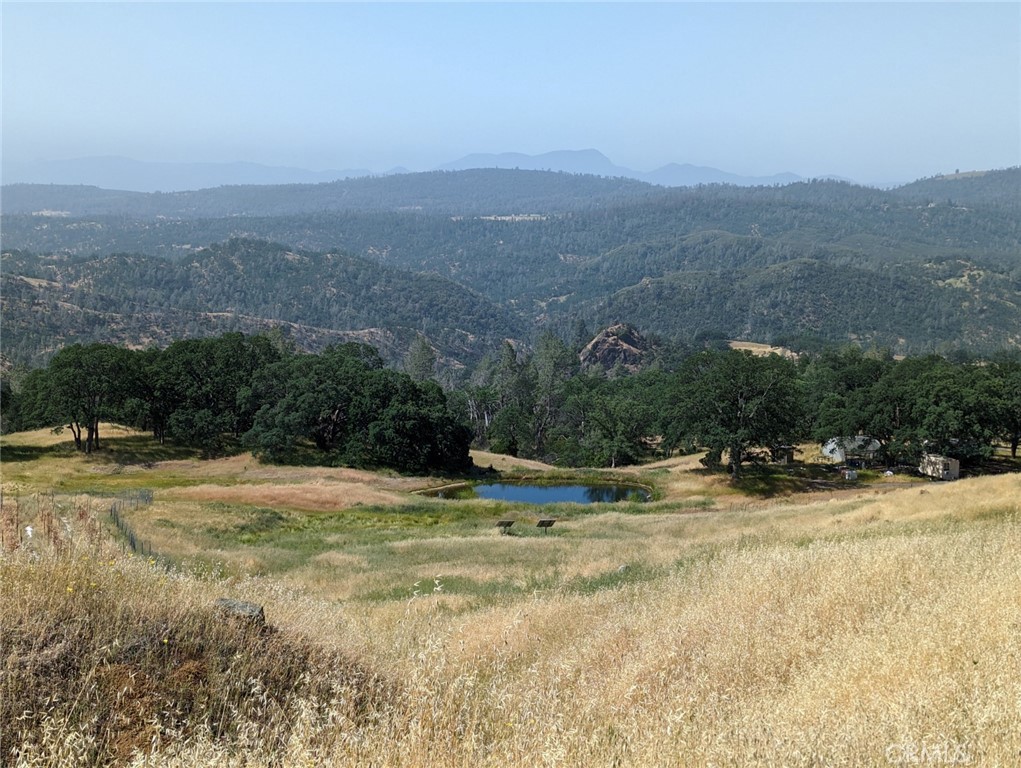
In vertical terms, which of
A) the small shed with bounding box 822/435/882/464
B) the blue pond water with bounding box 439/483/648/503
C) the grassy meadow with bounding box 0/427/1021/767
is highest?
the grassy meadow with bounding box 0/427/1021/767

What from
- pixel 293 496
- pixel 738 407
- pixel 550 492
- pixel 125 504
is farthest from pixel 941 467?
pixel 125 504

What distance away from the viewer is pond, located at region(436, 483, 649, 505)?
2564 inches

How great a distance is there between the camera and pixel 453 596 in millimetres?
17625

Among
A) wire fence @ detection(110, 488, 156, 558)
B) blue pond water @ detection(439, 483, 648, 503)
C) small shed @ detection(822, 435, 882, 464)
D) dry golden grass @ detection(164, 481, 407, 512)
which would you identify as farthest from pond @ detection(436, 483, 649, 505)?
wire fence @ detection(110, 488, 156, 558)

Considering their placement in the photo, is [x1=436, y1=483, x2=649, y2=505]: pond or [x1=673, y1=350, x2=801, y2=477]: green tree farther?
[x1=436, y1=483, x2=649, y2=505]: pond

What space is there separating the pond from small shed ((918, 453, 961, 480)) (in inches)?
954

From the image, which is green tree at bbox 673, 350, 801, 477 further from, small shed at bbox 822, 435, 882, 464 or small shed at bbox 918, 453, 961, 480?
small shed at bbox 918, 453, 961, 480

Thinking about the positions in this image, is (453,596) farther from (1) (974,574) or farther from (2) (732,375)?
(2) (732,375)

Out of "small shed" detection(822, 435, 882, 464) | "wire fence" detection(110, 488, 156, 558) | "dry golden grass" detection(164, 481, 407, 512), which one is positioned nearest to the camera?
"wire fence" detection(110, 488, 156, 558)

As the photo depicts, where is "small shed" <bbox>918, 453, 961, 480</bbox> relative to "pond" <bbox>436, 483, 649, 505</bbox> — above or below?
above

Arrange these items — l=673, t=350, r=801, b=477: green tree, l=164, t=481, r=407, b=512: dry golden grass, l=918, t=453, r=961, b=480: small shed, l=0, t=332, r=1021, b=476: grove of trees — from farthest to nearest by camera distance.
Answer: l=0, t=332, r=1021, b=476: grove of trees < l=673, t=350, r=801, b=477: green tree < l=918, t=453, r=961, b=480: small shed < l=164, t=481, r=407, b=512: dry golden grass

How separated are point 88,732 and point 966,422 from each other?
235 feet

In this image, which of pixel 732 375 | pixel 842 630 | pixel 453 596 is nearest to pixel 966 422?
pixel 732 375

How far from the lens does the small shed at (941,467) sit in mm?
61219
